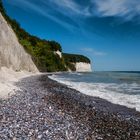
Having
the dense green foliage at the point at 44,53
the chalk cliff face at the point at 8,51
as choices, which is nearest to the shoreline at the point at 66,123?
the chalk cliff face at the point at 8,51

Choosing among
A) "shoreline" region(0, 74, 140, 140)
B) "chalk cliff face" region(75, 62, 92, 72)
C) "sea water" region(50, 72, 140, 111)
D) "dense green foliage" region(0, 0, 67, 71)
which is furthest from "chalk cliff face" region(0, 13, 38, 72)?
"chalk cliff face" region(75, 62, 92, 72)

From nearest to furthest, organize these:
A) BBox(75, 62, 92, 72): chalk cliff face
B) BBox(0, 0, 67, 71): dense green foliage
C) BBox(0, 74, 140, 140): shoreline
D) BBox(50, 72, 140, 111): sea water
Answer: BBox(0, 74, 140, 140): shoreline → BBox(50, 72, 140, 111): sea water → BBox(0, 0, 67, 71): dense green foliage → BBox(75, 62, 92, 72): chalk cliff face

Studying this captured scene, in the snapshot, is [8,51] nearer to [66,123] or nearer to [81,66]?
[66,123]

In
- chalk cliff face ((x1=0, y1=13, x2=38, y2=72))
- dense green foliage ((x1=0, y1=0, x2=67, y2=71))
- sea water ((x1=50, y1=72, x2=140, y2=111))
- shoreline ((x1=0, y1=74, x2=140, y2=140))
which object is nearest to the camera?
shoreline ((x1=0, y1=74, x2=140, y2=140))

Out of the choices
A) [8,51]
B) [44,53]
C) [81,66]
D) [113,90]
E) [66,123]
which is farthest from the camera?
[81,66]

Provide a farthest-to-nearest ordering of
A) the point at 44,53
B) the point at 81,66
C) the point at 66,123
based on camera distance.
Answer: the point at 81,66 < the point at 44,53 < the point at 66,123

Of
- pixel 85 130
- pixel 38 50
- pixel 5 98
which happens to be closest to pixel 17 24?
pixel 38 50

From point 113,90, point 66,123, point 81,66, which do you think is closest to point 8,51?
point 113,90

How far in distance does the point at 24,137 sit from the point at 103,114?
18.4 feet

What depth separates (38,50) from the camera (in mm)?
96000

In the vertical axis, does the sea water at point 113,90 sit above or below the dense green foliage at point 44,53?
below

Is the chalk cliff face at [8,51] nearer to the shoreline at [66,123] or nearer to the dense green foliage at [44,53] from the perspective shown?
the shoreline at [66,123]

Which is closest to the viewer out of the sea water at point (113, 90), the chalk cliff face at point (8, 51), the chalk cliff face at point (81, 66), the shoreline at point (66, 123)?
the shoreline at point (66, 123)

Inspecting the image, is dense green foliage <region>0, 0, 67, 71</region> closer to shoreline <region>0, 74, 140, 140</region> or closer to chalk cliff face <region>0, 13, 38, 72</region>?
chalk cliff face <region>0, 13, 38, 72</region>
